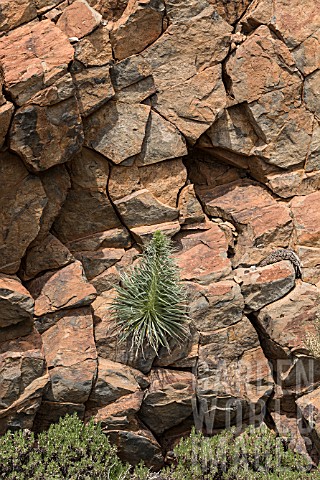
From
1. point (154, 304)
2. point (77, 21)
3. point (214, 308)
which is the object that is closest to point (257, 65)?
point (77, 21)

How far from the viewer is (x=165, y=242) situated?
10094mm

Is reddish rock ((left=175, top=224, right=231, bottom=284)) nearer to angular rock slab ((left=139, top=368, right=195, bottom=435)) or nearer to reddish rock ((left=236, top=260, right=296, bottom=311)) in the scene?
reddish rock ((left=236, top=260, right=296, bottom=311))

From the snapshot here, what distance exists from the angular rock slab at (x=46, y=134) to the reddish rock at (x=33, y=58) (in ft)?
0.85

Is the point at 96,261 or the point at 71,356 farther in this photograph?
the point at 96,261

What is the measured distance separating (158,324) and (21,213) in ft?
7.78

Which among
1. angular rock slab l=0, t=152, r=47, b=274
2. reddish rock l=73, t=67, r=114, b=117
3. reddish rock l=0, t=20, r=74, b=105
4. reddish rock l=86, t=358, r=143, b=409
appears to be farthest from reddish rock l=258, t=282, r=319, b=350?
reddish rock l=0, t=20, r=74, b=105

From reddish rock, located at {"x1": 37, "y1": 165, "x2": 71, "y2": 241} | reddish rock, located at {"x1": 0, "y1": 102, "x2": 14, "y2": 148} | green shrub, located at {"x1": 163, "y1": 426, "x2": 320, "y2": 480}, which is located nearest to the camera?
reddish rock, located at {"x1": 0, "y1": 102, "x2": 14, "y2": 148}

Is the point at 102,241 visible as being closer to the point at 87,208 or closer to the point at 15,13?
the point at 87,208

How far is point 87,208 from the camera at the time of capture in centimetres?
1080

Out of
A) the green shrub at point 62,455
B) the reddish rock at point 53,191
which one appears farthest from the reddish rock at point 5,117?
the green shrub at point 62,455

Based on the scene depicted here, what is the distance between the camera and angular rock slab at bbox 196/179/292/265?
36.0 ft

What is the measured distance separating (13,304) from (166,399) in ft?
7.95

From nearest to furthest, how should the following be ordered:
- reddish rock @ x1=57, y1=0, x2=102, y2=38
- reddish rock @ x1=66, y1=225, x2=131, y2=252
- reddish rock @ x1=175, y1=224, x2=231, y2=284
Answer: reddish rock @ x1=57, y1=0, x2=102, y2=38
reddish rock @ x1=175, y1=224, x2=231, y2=284
reddish rock @ x1=66, y1=225, x2=131, y2=252

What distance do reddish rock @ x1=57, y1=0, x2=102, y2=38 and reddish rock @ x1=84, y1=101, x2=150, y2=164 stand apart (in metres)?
1.09
